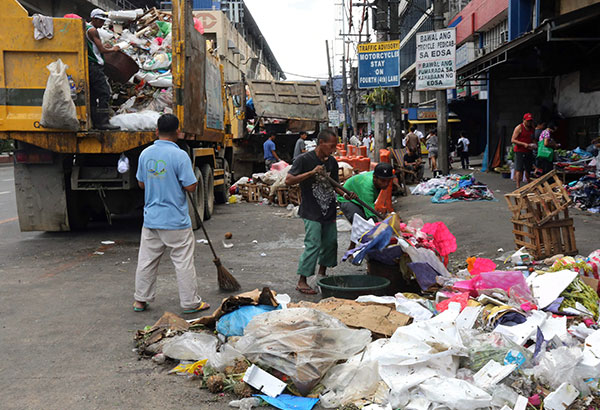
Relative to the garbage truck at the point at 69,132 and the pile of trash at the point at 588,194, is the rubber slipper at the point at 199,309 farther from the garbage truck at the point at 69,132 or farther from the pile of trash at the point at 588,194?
the pile of trash at the point at 588,194

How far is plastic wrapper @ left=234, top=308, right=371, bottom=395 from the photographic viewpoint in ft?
11.2

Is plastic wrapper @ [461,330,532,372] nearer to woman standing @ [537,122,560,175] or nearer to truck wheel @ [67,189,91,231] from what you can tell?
truck wheel @ [67,189,91,231]

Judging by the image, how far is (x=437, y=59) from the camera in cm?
1334

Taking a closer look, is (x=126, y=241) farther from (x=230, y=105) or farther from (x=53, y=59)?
(x=230, y=105)

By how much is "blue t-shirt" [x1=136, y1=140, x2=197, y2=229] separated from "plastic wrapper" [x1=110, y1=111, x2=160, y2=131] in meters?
3.14

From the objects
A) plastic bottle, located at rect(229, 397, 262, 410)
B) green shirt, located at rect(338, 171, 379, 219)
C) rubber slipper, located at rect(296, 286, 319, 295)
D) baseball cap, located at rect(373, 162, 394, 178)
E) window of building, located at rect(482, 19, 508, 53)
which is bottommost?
plastic bottle, located at rect(229, 397, 262, 410)

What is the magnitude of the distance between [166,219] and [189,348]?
142cm

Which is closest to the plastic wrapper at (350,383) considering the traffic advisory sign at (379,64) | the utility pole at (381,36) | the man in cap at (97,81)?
the man in cap at (97,81)

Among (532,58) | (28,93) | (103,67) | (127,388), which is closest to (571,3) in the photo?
(532,58)

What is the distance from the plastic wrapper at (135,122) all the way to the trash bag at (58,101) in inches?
28.3

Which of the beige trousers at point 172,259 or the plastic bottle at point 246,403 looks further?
the beige trousers at point 172,259

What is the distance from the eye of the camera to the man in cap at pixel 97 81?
25.5 ft

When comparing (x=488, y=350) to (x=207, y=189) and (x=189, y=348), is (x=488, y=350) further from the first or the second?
(x=207, y=189)

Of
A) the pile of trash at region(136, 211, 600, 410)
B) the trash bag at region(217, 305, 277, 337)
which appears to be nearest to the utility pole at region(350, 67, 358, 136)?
the pile of trash at region(136, 211, 600, 410)
